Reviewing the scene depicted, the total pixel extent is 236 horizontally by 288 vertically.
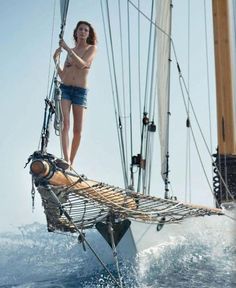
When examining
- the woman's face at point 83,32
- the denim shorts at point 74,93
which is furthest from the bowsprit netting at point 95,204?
the woman's face at point 83,32

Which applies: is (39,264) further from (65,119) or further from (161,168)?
(65,119)

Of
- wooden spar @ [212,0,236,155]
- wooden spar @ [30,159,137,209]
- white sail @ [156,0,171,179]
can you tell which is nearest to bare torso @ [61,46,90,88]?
wooden spar @ [30,159,137,209]

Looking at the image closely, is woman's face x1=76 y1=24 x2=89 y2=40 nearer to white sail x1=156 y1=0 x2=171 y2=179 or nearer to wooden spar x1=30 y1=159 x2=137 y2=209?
wooden spar x1=30 y1=159 x2=137 y2=209

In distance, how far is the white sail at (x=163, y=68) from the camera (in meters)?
12.9

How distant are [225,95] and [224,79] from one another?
0.41 meters

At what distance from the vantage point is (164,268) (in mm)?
11570

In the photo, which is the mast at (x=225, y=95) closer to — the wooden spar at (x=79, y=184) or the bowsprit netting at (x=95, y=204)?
the bowsprit netting at (x=95, y=204)

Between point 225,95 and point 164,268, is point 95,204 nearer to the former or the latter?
point 164,268

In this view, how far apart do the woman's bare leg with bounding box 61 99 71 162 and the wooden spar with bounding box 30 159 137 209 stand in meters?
0.78

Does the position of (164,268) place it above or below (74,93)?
below

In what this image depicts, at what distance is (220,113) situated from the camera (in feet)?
45.8

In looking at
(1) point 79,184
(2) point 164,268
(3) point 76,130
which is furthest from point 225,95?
(1) point 79,184

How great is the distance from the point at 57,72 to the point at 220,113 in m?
7.54

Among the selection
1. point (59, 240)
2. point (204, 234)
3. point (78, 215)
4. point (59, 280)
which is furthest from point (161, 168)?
point (59, 240)
